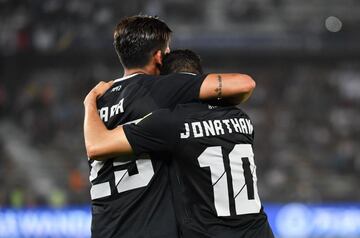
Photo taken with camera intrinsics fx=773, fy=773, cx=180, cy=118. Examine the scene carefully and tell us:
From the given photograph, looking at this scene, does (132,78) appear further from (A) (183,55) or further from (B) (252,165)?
(B) (252,165)

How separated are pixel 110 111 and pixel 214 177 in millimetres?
515

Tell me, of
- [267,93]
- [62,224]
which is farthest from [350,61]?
[62,224]

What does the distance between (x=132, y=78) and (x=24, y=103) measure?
13.1 metres

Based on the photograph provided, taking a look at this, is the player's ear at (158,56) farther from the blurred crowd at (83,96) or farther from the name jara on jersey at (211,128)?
the blurred crowd at (83,96)

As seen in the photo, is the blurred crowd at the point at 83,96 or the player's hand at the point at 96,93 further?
the blurred crowd at the point at 83,96

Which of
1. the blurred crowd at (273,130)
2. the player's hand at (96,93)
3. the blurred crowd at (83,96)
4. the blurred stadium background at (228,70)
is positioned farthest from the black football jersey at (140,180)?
the blurred crowd at (83,96)

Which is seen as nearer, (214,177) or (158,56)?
(214,177)

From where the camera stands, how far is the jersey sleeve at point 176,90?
10.2 feet

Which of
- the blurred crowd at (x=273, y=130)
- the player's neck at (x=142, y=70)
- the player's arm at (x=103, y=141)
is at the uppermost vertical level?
the player's neck at (x=142, y=70)

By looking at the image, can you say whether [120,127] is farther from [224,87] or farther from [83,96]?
[83,96]

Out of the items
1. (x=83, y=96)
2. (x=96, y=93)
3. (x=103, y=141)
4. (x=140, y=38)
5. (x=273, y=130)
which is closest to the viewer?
(x=103, y=141)

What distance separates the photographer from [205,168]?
10.1ft

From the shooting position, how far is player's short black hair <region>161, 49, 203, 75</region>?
3.24 m

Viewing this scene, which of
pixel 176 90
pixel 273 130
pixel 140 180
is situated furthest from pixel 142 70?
pixel 273 130
